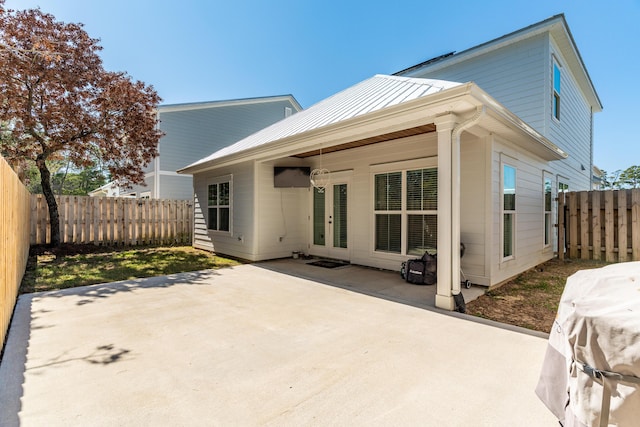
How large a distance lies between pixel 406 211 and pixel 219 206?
556 centimetres

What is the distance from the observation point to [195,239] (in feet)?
34.0

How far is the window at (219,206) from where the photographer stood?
28.6 feet

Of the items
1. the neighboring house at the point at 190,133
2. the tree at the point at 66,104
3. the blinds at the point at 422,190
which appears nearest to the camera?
the blinds at the point at 422,190

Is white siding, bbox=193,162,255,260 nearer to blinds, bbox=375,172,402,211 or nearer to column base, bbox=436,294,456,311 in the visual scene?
blinds, bbox=375,172,402,211

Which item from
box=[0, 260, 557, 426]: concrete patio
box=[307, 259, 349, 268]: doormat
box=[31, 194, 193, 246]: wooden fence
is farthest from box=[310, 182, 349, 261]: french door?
box=[31, 194, 193, 246]: wooden fence

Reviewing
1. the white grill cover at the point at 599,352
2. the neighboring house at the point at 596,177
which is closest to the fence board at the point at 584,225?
the neighboring house at the point at 596,177

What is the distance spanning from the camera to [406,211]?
5.92 m

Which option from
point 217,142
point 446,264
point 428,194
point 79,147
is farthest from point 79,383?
point 217,142

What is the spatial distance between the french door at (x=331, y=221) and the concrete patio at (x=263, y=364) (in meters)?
2.99

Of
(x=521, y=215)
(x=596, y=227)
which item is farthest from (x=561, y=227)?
(x=521, y=215)

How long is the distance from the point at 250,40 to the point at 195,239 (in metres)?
6.71

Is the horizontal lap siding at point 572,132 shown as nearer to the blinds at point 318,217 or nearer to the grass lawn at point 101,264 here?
the blinds at point 318,217

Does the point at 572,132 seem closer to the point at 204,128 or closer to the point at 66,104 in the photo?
the point at 204,128

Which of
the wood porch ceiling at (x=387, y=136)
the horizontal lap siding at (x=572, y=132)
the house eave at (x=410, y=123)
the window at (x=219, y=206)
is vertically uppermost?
the horizontal lap siding at (x=572, y=132)
